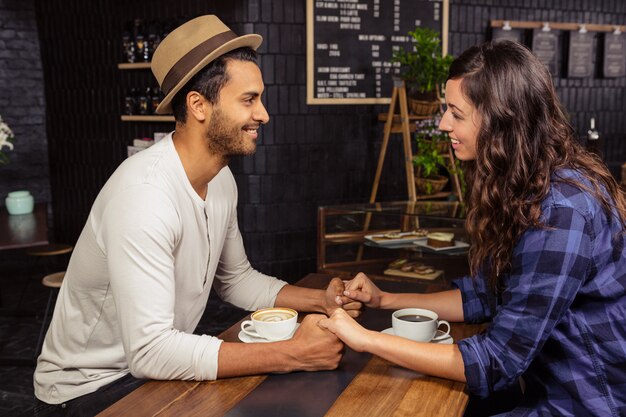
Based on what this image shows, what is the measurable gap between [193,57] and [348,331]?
36.3 inches

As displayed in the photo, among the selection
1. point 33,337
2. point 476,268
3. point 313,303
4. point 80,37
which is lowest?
point 33,337

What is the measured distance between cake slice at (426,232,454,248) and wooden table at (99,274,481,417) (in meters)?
1.30

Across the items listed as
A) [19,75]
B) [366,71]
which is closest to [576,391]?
[366,71]

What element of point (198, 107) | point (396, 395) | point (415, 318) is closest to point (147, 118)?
point (198, 107)

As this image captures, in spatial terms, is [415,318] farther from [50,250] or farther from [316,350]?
[50,250]

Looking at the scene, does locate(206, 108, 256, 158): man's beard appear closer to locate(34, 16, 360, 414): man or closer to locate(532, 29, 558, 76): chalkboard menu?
locate(34, 16, 360, 414): man

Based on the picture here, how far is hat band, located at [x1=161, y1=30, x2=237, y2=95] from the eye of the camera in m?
1.92

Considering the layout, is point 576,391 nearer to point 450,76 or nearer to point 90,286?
point 450,76

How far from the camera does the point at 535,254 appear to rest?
153 centimetres

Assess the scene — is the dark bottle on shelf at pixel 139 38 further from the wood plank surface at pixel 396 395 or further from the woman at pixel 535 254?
the wood plank surface at pixel 396 395

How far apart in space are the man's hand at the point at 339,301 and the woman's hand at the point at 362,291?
0.02 metres

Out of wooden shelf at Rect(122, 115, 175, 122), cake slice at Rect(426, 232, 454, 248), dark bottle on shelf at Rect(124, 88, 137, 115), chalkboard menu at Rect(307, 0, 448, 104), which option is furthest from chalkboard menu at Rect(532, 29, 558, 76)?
cake slice at Rect(426, 232, 454, 248)

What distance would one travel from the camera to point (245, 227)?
18.1ft

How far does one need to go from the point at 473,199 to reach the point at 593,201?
1.02 feet
